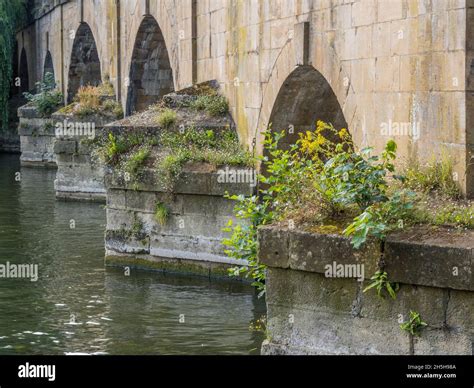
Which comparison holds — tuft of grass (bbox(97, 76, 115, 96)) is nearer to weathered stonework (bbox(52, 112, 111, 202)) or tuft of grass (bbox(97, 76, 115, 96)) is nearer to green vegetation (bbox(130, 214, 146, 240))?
weathered stonework (bbox(52, 112, 111, 202))

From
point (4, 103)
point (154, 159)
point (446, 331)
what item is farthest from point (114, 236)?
point (4, 103)

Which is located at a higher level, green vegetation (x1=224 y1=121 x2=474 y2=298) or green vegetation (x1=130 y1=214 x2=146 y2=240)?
green vegetation (x1=224 y1=121 x2=474 y2=298)

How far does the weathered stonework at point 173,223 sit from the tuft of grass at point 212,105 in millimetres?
1310

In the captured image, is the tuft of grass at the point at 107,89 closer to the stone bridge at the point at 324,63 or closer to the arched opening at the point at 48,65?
the stone bridge at the point at 324,63

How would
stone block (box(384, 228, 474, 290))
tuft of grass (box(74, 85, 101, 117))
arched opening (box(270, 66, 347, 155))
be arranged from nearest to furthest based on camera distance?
stone block (box(384, 228, 474, 290))
arched opening (box(270, 66, 347, 155))
tuft of grass (box(74, 85, 101, 117))

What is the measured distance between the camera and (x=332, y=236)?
22.5ft

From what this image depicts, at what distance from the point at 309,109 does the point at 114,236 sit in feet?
9.42

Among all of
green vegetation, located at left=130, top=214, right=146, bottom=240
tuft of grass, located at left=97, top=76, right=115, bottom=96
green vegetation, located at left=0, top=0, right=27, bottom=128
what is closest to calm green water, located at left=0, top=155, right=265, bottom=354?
green vegetation, located at left=130, top=214, right=146, bottom=240

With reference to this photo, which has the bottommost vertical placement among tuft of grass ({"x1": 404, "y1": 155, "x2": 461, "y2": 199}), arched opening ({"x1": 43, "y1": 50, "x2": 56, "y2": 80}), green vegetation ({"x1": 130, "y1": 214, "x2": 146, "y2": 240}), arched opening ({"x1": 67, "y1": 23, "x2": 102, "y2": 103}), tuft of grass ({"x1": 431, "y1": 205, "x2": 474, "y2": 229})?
green vegetation ({"x1": 130, "y1": 214, "x2": 146, "y2": 240})

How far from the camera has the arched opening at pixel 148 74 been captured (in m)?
18.8

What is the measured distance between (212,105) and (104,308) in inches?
136

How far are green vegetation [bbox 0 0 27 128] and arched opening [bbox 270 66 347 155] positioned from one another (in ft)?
68.8

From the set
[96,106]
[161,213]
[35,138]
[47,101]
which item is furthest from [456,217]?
[35,138]

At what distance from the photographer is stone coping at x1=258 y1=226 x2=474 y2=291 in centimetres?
625
